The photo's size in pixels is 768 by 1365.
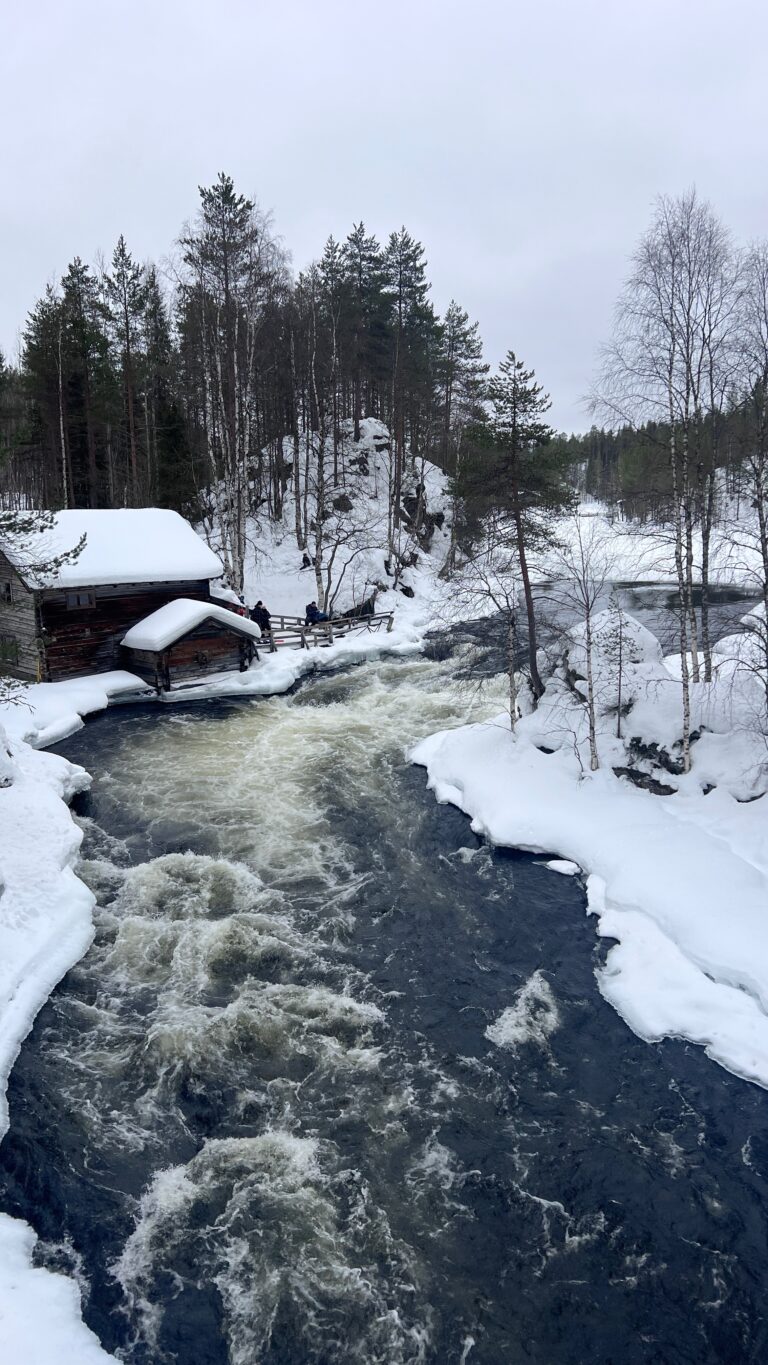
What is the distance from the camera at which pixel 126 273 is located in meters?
31.8

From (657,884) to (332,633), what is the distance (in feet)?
64.9

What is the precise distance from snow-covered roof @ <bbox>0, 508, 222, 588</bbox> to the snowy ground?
38.9ft

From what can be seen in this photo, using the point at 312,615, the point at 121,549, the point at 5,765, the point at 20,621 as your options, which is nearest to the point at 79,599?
the point at 20,621

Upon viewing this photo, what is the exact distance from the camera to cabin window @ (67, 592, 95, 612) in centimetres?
2300

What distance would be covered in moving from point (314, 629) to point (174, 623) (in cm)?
679

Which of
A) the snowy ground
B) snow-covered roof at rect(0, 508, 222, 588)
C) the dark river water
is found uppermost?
snow-covered roof at rect(0, 508, 222, 588)

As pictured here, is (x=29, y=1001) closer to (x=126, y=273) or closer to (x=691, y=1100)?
(x=691, y=1100)

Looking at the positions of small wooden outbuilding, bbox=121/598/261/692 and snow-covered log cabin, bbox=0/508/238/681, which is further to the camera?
small wooden outbuilding, bbox=121/598/261/692

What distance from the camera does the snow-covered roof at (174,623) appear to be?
22938mm

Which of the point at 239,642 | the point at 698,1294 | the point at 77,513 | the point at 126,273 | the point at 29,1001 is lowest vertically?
the point at 698,1294

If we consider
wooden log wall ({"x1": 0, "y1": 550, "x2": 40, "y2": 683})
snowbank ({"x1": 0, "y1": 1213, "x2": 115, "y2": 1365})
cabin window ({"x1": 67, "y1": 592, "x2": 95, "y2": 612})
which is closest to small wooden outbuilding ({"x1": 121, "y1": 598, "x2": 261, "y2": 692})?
cabin window ({"x1": 67, "y1": 592, "x2": 95, "y2": 612})

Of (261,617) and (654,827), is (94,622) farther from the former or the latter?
(654,827)

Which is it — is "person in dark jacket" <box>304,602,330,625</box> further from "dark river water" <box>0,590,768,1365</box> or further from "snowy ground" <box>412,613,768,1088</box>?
"dark river water" <box>0,590,768,1365</box>

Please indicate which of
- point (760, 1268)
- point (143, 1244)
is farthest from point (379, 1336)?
point (760, 1268)
